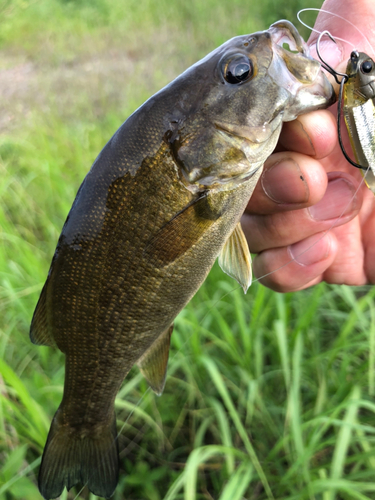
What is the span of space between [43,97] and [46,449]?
22.3ft

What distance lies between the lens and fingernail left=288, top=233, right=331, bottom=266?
1.46m

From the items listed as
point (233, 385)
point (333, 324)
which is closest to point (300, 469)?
point (233, 385)

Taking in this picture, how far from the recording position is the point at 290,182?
1207 millimetres

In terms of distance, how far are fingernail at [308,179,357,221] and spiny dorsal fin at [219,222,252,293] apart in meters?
0.42

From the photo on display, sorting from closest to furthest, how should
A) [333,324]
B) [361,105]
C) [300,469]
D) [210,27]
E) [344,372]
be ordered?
[361,105] < [300,469] < [344,372] < [333,324] < [210,27]

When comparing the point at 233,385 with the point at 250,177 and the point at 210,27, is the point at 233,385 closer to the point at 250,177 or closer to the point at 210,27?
the point at 250,177

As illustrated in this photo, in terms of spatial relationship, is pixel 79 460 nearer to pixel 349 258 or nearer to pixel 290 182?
pixel 290 182

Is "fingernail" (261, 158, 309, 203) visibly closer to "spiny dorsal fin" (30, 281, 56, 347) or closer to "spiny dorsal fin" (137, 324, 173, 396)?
"spiny dorsal fin" (137, 324, 173, 396)

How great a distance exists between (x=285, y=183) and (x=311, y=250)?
38cm

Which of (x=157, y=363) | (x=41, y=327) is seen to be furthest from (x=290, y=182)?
(x=41, y=327)

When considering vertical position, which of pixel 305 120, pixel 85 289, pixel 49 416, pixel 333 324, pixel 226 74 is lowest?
pixel 333 324

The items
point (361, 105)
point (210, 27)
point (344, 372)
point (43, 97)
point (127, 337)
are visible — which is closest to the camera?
point (361, 105)

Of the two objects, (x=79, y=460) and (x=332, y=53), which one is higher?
(x=332, y=53)

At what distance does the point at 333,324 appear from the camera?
7.18ft
